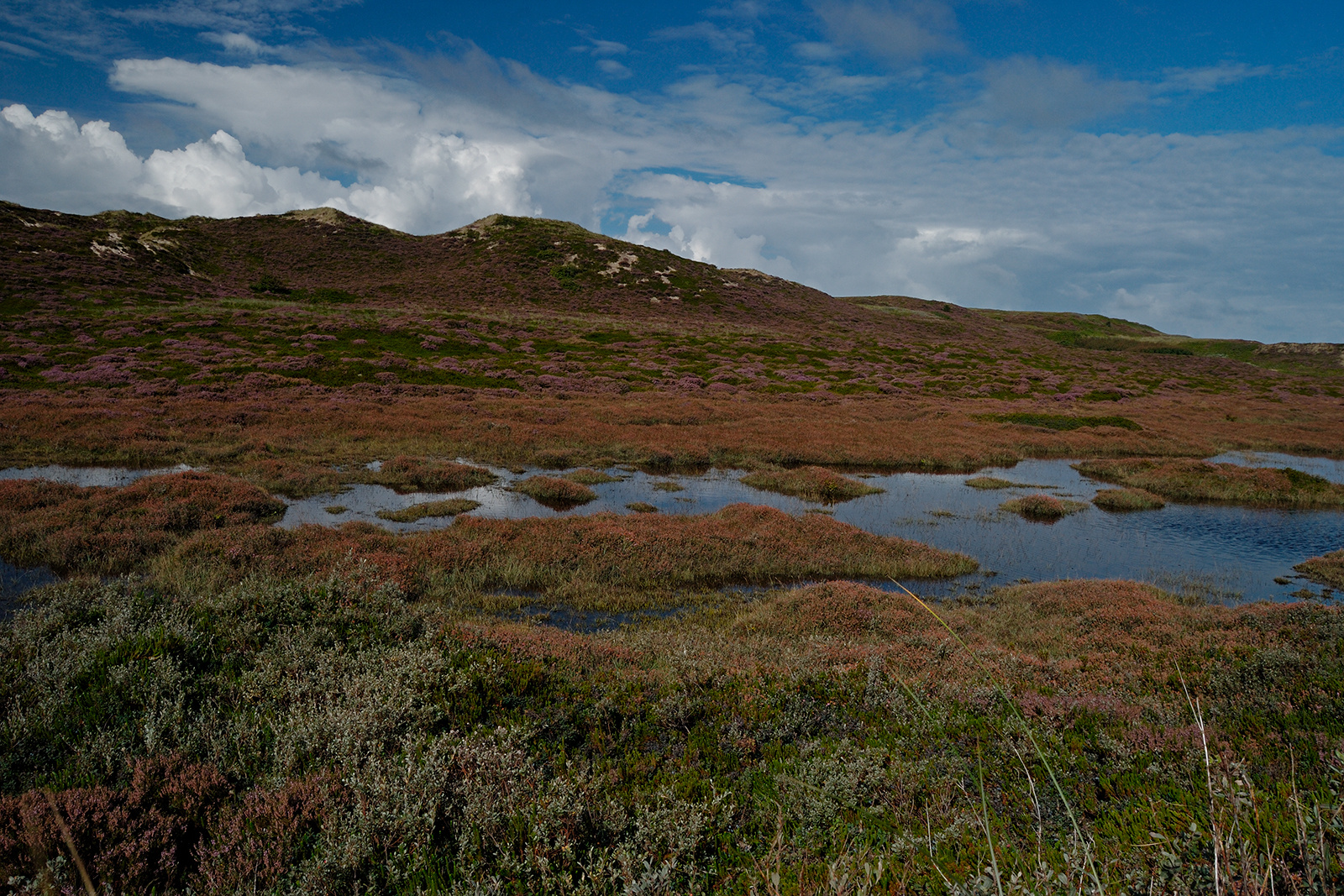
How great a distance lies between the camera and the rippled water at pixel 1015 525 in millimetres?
17094

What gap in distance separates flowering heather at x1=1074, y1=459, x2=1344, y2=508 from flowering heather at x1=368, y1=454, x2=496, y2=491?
31.3 metres

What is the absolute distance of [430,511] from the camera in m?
19.3

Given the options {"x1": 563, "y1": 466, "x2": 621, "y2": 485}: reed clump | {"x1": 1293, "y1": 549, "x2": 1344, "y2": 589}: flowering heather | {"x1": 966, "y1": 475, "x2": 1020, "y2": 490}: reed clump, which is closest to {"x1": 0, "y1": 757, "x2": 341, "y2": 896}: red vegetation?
{"x1": 563, "y1": 466, "x2": 621, "y2": 485}: reed clump

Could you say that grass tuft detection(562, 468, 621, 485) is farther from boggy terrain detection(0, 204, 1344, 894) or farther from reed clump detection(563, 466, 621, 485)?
boggy terrain detection(0, 204, 1344, 894)

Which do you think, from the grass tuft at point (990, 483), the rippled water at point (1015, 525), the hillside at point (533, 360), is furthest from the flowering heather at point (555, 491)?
the grass tuft at point (990, 483)

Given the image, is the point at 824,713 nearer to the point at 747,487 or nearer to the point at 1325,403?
the point at 747,487

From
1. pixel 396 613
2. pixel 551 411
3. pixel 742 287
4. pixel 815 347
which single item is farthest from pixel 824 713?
pixel 742 287

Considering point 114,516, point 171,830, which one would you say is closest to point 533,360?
point 114,516

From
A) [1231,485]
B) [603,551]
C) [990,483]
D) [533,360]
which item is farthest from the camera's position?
[533,360]

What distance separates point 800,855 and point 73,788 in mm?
5476

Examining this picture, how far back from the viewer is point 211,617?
815cm

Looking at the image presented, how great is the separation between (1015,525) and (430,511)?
68.6ft

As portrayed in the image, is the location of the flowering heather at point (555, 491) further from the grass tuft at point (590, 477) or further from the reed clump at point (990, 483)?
the reed clump at point (990, 483)

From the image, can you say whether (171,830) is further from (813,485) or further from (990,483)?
(990,483)
